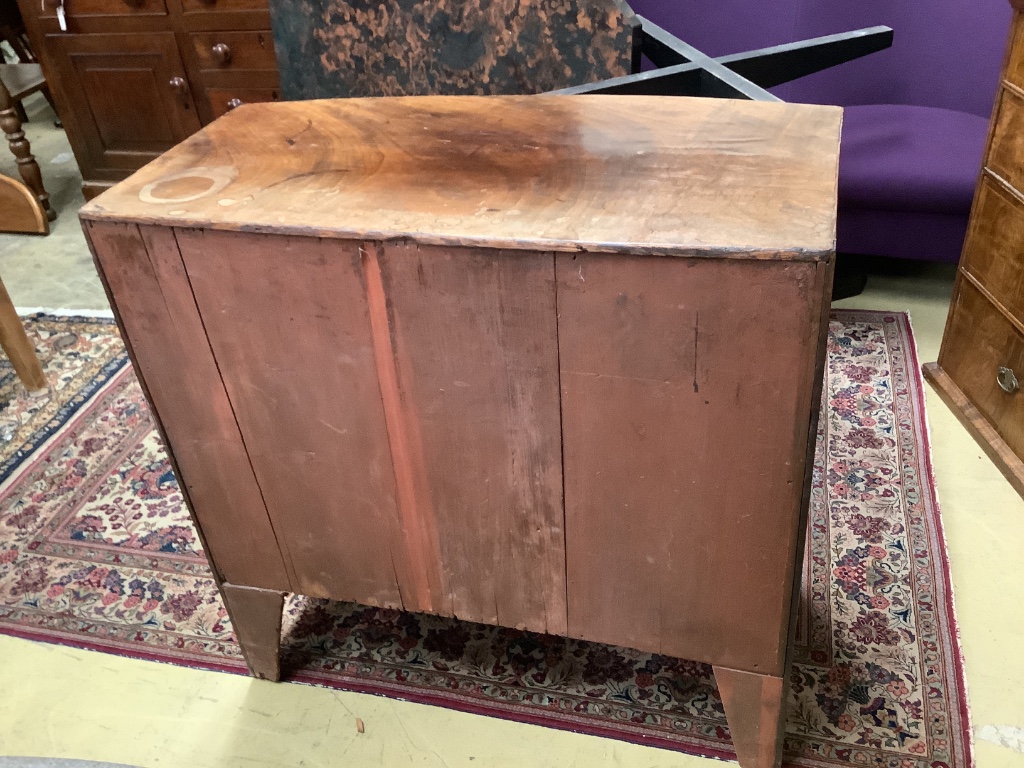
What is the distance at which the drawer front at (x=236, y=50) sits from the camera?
7.93 ft

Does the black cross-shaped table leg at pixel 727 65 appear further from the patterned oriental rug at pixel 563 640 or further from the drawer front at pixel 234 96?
the drawer front at pixel 234 96

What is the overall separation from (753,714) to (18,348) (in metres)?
1.75

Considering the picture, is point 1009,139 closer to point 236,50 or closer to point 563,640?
point 563,640

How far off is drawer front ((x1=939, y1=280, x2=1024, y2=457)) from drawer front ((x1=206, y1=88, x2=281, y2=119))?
75.1 inches

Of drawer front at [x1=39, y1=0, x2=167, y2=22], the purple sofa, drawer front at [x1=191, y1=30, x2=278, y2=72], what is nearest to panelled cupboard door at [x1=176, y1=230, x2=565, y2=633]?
the purple sofa

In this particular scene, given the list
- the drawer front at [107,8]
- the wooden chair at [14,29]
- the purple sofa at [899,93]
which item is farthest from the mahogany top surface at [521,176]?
the wooden chair at [14,29]

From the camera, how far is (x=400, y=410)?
3.01 feet

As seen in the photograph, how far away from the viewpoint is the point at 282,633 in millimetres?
1364

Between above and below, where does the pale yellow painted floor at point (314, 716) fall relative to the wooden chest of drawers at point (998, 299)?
below

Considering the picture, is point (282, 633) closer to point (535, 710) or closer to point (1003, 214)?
point (535, 710)

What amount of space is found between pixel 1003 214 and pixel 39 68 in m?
2.94

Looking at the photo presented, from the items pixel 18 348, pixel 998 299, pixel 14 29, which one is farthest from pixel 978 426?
pixel 14 29

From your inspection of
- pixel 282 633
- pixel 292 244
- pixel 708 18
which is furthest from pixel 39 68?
pixel 292 244

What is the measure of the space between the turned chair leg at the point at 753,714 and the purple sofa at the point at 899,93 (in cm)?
119
